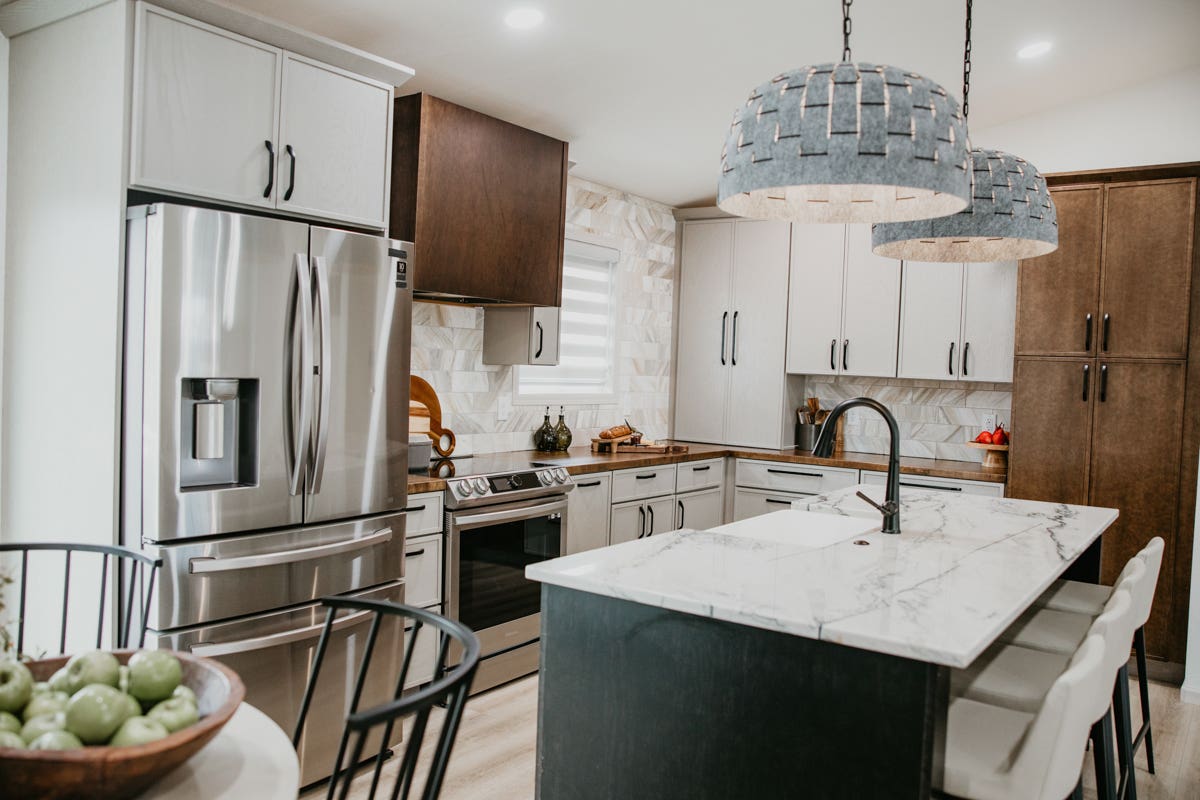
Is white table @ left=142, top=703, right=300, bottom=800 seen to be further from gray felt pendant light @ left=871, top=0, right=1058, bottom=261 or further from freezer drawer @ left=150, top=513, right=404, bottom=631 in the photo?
gray felt pendant light @ left=871, top=0, right=1058, bottom=261

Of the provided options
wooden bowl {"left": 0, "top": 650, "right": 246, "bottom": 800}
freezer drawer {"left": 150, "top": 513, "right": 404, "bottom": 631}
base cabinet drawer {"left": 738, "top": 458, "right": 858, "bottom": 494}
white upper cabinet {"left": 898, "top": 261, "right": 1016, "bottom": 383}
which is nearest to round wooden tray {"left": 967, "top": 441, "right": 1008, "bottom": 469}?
white upper cabinet {"left": 898, "top": 261, "right": 1016, "bottom": 383}

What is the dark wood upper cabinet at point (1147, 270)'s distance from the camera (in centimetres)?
414

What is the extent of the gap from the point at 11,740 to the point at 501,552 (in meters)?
2.76

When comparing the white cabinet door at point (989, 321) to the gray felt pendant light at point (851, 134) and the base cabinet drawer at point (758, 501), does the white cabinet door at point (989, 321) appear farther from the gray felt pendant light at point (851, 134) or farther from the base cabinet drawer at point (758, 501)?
the gray felt pendant light at point (851, 134)

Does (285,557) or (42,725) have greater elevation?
(42,725)

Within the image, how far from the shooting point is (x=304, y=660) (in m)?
2.83

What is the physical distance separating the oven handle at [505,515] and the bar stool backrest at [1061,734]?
224cm

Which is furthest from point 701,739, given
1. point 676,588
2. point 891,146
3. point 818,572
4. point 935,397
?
point 935,397

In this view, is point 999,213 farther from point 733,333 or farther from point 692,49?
point 733,333

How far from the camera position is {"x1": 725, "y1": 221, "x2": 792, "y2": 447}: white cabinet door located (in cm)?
549

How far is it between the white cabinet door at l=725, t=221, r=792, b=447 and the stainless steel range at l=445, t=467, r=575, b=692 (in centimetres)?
179

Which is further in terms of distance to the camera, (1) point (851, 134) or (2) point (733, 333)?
(2) point (733, 333)

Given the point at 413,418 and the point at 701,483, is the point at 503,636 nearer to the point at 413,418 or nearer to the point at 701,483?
the point at 413,418

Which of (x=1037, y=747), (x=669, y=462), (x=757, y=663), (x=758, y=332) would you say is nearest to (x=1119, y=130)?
(x=758, y=332)
